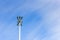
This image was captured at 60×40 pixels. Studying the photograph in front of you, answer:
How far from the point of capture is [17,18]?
58.0 meters

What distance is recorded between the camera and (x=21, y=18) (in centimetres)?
5781

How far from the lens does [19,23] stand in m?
57.2

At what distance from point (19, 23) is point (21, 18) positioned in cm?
183

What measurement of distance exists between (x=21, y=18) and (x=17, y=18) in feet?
4.35

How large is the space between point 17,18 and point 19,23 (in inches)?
77.0
